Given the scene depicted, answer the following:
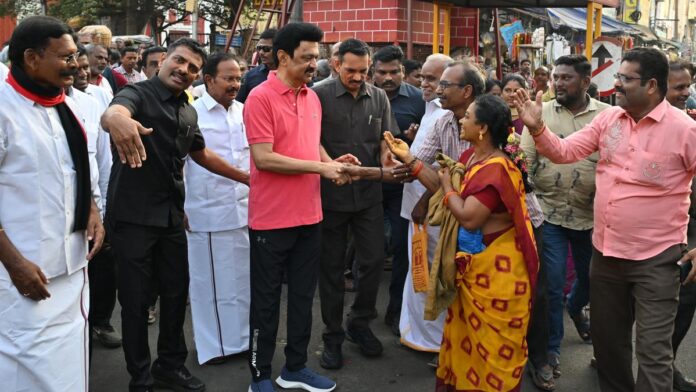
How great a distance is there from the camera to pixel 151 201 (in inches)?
157

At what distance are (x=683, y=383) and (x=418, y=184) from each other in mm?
2187

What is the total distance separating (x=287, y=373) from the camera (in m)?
4.45

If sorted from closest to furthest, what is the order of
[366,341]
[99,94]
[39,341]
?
[39,341]
[366,341]
[99,94]

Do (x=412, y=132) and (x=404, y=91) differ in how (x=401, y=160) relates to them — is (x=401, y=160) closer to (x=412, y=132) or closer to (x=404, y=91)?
(x=412, y=132)

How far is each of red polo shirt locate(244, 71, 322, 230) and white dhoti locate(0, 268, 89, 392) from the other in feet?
4.23

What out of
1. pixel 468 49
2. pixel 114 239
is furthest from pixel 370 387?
pixel 468 49

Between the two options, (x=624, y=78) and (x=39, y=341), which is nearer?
(x=39, y=341)

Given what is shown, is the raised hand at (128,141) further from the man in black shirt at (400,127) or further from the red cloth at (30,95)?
the man in black shirt at (400,127)

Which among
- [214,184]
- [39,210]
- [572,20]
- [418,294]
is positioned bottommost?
[418,294]

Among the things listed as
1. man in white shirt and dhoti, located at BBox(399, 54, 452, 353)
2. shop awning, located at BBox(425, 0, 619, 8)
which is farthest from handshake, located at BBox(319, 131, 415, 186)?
shop awning, located at BBox(425, 0, 619, 8)

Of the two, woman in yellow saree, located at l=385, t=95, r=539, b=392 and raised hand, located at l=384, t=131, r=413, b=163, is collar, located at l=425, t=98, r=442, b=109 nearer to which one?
raised hand, located at l=384, t=131, r=413, b=163

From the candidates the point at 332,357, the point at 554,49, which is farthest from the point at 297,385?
the point at 554,49

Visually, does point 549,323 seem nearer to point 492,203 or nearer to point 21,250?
point 492,203

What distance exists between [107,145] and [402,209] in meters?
2.20
